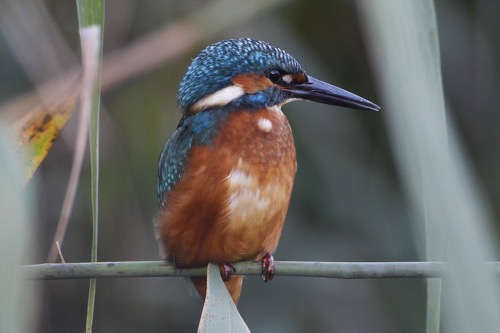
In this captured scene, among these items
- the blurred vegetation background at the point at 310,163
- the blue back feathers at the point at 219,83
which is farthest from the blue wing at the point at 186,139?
the blurred vegetation background at the point at 310,163

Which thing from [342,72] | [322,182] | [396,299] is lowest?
[396,299]

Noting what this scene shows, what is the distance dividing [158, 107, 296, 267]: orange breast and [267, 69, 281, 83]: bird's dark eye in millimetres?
71

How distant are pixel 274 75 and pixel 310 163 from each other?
920 mm

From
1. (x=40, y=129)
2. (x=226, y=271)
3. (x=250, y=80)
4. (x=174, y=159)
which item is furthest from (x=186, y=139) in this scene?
(x=40, y=129)

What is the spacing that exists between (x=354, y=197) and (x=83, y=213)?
0.92 m

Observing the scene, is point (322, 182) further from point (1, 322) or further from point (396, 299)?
point (1, 322)

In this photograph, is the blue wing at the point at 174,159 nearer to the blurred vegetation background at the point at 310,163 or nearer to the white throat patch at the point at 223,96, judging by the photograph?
the white throat patch at the point at 223,96

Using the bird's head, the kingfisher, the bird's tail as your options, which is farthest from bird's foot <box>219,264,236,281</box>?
the bird's head

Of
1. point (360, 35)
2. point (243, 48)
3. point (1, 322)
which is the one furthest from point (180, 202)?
point (360, 35)

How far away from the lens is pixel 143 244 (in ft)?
8.29

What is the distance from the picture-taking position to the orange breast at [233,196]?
151 cm

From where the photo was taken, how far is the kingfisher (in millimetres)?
1515

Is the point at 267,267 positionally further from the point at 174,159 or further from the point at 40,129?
the point at 40,129

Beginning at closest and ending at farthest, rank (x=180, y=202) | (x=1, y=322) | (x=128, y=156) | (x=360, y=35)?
(x=1, y=322) → (x=180, y=202) → (x=128, y=156) → (x=360, y=35)
